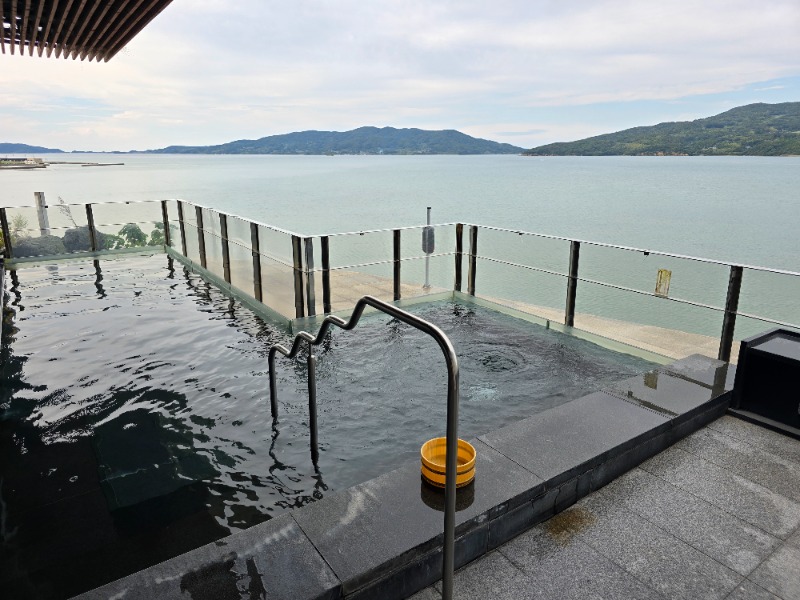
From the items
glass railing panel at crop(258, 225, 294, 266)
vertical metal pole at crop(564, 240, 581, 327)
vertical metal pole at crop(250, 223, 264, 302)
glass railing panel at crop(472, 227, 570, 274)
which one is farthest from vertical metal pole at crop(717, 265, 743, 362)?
vertical metal pole at crop(250, 223, 264, 302)

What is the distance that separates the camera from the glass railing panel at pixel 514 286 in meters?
7.83

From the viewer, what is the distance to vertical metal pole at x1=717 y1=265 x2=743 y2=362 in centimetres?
517

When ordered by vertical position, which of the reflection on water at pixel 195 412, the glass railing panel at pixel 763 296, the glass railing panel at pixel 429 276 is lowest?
the reflection on water at pixel 195 412

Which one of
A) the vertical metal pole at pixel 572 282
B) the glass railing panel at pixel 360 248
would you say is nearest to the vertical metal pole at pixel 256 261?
the glass railing panel at pixel 360 248

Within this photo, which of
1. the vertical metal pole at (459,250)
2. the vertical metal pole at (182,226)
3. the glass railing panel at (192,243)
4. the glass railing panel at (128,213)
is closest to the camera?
the vertical metal pole at (459,250)

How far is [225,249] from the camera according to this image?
9.32m

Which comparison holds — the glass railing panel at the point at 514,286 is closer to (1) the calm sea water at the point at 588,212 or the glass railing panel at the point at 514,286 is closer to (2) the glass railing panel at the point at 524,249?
(2) the glass railing panel at the point at 524,249

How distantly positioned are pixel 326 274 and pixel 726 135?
4886 inches

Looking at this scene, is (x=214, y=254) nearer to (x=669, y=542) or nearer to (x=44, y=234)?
(x=44, y=234)

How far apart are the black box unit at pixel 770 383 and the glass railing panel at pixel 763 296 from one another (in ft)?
2.68

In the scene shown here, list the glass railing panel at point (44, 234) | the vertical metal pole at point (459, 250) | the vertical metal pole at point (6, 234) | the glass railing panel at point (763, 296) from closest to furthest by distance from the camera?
the glass railing panel at point (763, 296) → the vertical metal pole at point (459, 250) → the vertical metal pole at point (6, 234) → the glass railing panel at point (44, 234)

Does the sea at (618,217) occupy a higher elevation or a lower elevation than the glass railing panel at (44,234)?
lower

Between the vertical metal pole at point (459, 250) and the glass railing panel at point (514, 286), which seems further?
the vertical metal pole at point (459, 250)

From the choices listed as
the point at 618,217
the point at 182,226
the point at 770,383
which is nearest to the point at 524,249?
the point at 770,383
